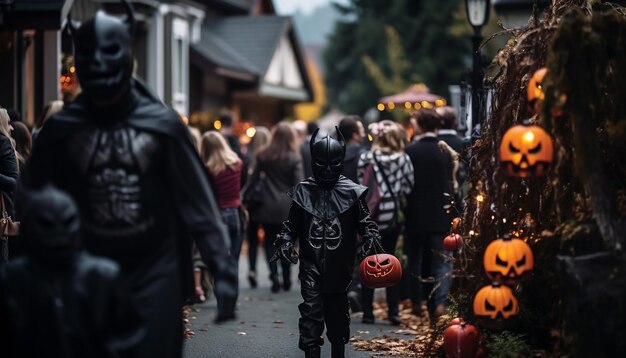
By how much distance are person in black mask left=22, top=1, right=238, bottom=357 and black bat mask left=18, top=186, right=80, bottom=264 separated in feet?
1.42

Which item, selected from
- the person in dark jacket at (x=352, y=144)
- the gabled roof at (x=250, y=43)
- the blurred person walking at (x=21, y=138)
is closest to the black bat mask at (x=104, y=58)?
the blurred person walking at (x=21, y=138)

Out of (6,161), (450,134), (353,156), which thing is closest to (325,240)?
(6,161)

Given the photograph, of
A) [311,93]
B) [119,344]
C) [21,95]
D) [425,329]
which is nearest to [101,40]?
[119,344]

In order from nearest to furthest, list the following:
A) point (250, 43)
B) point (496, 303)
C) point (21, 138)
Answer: point (496, 303)
point (21, 138)
point (250, 43)

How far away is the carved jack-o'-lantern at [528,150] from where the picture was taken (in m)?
7.75

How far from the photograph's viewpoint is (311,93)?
4650cm

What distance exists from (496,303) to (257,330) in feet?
15.4

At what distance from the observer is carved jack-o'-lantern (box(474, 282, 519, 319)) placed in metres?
8.31

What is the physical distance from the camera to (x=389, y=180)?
13062 millimetres

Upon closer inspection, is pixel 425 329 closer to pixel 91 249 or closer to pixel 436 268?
pixel 436 268

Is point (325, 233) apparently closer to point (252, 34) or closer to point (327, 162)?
point (327, 162)

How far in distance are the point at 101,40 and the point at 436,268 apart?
25.6 ft

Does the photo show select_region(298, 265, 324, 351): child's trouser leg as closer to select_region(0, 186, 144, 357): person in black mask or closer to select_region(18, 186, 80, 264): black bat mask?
select_region(0, 186, 144, 357): person in black mask

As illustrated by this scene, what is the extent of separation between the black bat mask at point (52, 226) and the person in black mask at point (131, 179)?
0.43 m
